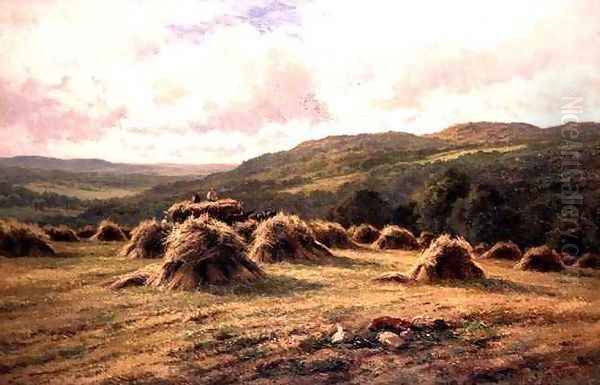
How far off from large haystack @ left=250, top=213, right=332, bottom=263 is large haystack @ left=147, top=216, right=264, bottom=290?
11.9 feet

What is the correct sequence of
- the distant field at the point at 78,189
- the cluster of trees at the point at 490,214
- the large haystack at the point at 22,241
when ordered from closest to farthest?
the large haystack at the point at 22,241
the cluster of trees at the point at 490,214
the distant field at the point at 78,189

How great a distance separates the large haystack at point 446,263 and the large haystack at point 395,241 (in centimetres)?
1204

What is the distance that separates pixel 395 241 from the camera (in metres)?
27.2

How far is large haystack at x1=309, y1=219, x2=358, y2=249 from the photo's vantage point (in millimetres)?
25344

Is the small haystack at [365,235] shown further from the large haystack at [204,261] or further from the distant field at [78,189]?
the distant field at [78,189]

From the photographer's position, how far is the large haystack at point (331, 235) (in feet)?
83.1

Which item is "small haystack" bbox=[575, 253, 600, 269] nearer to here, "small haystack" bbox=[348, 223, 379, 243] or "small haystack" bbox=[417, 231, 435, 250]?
"small haystack" bbox=[417, 231, 435, 250]

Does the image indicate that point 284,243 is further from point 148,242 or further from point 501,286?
point 501,286

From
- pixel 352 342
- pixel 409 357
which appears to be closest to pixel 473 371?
pixel 409 357

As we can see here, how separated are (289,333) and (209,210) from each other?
13755mm

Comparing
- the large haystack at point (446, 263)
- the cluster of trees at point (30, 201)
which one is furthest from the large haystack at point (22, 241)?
the cluster of trees at point (30, 201)

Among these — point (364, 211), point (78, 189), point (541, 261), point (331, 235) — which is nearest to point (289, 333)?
point (541, 261)

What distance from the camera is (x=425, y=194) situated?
4131 centimetres

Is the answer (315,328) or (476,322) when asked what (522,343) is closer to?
(476,322)
